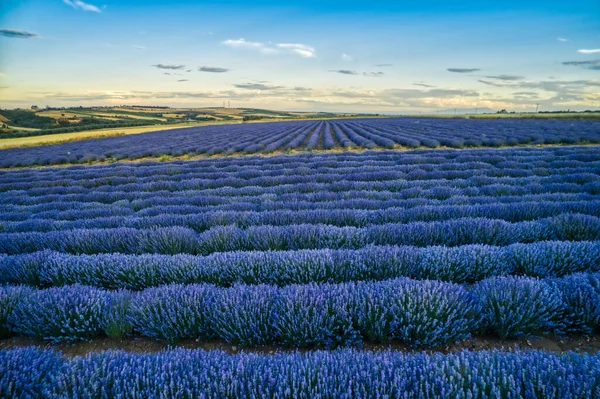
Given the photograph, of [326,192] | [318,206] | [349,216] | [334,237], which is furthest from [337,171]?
[334,237]

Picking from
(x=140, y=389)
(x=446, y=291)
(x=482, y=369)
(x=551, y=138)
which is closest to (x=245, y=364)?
(x=140, y=389)

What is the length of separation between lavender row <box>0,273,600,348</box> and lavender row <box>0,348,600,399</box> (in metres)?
0.51

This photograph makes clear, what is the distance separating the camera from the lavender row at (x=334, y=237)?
12.4ft

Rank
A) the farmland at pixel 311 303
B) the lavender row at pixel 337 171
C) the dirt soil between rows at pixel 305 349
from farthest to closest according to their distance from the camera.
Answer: the lavender row at pixel 337 171 < the dirt soil between rows at pixel 305 349 < the farmland at pixel 311 303

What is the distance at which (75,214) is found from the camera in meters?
6.00

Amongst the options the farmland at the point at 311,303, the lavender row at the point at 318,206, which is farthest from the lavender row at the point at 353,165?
the farmland at the point at 311,303

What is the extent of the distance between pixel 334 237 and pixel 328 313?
1651 millimetres

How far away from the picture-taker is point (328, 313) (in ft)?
7.32

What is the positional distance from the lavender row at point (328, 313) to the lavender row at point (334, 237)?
1346 millimetres

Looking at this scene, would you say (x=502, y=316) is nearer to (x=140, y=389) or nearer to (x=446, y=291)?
(x=446, y=291)

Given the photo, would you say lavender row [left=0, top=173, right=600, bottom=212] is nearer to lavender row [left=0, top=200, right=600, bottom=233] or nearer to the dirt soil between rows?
lavender row [left=0, top=200, right=600, bottom=233]

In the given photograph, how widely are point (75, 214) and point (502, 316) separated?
22.6 feet

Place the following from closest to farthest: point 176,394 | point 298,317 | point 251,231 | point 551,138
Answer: point 176,394 → point 298,317 → point 251,231 → point 551,138

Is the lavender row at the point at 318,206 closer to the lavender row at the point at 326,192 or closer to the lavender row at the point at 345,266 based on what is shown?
the lavender row at the point at 326,192
